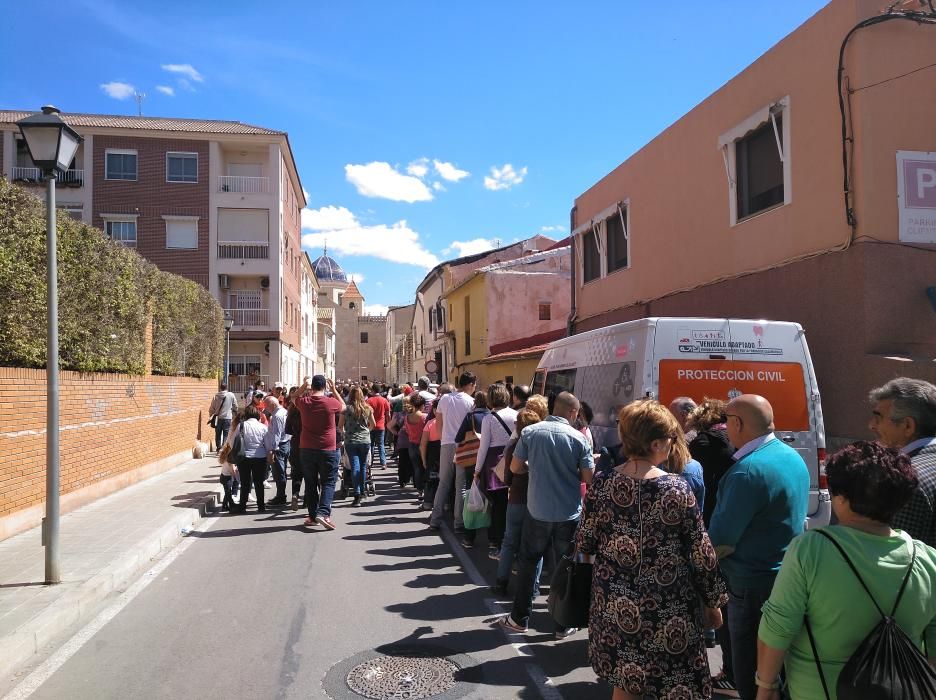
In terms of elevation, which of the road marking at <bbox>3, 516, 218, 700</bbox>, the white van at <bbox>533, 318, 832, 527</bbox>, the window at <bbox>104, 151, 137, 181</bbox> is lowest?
the road marking at <bbox>3, 516, 218, 700</bbox>

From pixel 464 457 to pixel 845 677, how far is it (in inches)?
245

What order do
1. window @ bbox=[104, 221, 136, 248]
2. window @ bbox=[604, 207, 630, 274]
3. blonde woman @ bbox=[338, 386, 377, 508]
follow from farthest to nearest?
window @ bbox=[104, 221, 136, 248], window @ bbox=[604, 207, 630, 274], blonde woman @ bbox=[338, 386, 377, 508]

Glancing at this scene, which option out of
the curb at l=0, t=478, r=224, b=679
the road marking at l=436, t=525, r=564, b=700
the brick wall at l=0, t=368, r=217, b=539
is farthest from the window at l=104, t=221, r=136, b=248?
the road marking at l=436, t=525, r=564, b=700

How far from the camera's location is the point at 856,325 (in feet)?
29.1

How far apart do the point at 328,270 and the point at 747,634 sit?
90.5m

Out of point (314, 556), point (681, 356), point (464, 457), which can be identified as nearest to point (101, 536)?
point (314, 556)

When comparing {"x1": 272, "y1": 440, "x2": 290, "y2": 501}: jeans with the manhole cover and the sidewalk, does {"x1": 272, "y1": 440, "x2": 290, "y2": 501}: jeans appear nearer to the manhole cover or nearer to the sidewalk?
the sidewalk

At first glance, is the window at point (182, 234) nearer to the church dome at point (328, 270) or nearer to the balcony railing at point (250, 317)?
the balcony railing at point (250, 317)

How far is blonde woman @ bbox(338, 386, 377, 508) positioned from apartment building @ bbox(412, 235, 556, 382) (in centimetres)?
2341

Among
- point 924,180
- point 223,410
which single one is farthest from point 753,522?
point 223,410

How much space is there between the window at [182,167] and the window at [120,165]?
160 centimetres

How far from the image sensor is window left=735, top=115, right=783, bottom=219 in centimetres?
1077

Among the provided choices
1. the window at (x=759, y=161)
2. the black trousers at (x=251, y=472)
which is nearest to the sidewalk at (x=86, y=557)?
the black trousers at (x=251, y=472)

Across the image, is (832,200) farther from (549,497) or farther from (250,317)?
(250,317)
